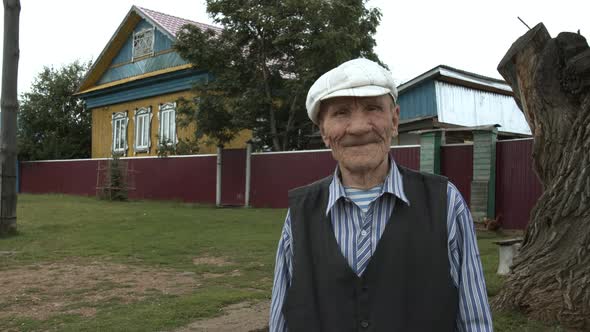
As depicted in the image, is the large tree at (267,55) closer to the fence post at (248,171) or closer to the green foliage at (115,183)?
the fence post at (248,171)

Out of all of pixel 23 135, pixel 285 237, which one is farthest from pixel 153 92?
pixel 285 237

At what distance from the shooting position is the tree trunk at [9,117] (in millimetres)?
10508

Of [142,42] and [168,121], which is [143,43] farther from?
[168,121]

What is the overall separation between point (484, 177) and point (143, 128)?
54.9ft

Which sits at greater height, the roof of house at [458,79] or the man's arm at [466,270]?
the roof of house at [458,79]

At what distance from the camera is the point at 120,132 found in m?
26.4

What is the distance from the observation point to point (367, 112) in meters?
2.01

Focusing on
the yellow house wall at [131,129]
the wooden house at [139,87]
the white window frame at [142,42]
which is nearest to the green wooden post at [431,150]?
the yellow house wall at [131,129]

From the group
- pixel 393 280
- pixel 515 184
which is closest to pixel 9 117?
pixel 515 184

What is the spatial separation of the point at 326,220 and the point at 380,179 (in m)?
0.25

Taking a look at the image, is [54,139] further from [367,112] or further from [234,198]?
[367,112]

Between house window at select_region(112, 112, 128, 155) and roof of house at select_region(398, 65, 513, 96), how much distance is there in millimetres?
13248

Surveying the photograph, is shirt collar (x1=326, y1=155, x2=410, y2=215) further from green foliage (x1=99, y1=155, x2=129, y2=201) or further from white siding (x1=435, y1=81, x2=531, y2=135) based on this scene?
green foliage (x1=99, y1=155, x2=129, y2=201)

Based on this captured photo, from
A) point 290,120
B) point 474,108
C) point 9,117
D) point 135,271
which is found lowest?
point 135,271
